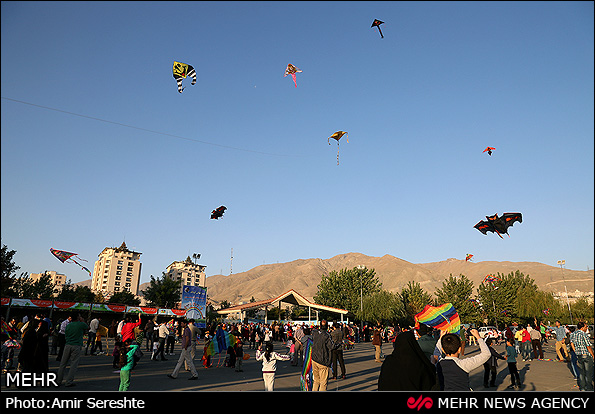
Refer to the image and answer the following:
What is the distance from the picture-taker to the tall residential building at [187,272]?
176m

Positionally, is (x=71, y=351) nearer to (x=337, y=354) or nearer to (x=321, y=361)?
(x=321, y=361)

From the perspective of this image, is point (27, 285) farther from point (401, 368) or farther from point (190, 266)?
point (190, 266)

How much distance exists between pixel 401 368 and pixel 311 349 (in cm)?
463

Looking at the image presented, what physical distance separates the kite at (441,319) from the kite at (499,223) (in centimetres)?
1475

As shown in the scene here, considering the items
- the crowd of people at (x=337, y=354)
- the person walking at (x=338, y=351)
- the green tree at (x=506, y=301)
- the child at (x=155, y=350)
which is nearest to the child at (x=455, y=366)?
the crowd of people at (x=337, y=354)

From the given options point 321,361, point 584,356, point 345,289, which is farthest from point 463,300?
point 321,361

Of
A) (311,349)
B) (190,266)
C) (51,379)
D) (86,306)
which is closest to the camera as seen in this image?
(311,349)

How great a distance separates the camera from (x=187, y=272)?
177625 mm

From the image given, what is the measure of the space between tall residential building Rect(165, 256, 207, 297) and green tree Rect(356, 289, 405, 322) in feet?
429

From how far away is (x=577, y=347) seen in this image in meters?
10.4
